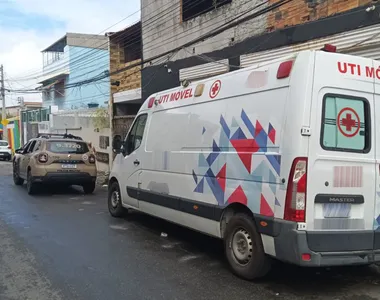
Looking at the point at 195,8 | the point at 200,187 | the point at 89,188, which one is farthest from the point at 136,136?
the point at 195,8

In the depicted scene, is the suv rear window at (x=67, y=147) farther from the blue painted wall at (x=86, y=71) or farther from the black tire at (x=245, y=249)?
the blue painted wall at (x=86, y=71)

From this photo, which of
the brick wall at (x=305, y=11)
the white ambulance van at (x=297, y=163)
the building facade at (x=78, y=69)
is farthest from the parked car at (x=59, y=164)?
the building facade at (x=78, y=69)

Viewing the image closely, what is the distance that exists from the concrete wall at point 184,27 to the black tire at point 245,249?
275 inches

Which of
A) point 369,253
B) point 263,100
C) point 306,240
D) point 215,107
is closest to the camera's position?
point 306,240

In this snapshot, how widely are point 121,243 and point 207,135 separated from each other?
2345 mm

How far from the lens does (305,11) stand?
9.45 meters

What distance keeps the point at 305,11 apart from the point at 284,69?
5.67m

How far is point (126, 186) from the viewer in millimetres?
8172

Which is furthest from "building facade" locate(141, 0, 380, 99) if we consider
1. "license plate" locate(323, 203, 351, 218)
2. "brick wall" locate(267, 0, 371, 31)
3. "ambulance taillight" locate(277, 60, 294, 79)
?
"license plate" locate(323, 203, 351, 218)

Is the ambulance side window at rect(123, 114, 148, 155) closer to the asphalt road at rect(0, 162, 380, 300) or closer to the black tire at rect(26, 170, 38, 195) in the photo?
the asphalt road at rect(0, 162, 380, 300)

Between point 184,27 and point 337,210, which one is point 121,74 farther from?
point 337,210

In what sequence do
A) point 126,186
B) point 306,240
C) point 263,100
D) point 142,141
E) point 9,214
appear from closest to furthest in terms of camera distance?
point 306,240, point 263,100, point 142,141, point 126,186, point 9,214

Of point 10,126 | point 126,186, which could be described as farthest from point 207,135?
point 10,126

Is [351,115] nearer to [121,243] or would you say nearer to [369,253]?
[369,253]
